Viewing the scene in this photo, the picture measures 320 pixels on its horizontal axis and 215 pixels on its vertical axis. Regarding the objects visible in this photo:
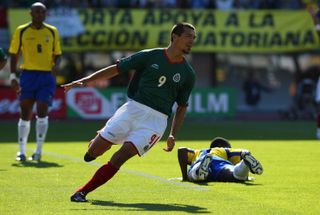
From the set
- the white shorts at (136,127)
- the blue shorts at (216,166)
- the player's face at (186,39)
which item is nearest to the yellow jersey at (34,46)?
the blue shorts at (216,166)

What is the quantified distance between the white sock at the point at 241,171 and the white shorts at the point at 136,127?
76.0 inches

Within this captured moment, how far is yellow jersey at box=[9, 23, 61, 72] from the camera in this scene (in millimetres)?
15758

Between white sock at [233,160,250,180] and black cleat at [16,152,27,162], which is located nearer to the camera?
white sock at [233,160,250,180]

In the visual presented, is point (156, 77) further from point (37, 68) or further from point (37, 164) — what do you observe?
point (37, 68)

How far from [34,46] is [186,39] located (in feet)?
19.8

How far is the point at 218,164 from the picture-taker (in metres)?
12.2

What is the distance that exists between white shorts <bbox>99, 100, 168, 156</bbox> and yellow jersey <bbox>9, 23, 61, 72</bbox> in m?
5.78

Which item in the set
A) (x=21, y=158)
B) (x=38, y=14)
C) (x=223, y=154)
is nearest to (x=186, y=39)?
(x=223, y=154)

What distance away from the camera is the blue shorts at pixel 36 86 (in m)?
15.6

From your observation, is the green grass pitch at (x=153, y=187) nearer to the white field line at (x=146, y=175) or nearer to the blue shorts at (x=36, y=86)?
the white field line at (x=146, y=175)

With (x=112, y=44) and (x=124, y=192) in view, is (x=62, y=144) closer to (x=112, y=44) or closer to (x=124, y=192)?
(x=124, y=192)

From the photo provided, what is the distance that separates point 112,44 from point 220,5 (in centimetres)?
436

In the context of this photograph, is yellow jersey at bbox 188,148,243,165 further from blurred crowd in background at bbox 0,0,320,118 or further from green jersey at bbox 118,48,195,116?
blurred crowd in background at bbox 0,0,320,118

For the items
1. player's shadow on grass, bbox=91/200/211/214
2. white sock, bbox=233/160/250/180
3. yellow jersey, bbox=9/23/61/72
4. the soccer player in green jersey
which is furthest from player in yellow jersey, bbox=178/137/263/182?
yellow jersey, bbox=9/23/61/72
